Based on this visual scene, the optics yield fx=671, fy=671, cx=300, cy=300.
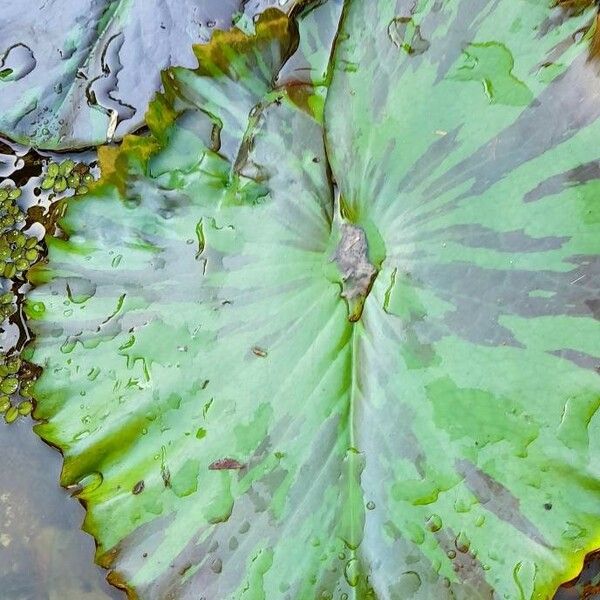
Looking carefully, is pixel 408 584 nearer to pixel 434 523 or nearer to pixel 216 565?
pixel 434 523

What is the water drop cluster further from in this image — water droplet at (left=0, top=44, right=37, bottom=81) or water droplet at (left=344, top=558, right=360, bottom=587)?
water droplet at (left=344, top=558, right=360, bottom=587)

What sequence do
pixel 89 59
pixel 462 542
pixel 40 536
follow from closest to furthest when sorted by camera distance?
pixel 462 542 → pixel 40 536 → pixel 89 59

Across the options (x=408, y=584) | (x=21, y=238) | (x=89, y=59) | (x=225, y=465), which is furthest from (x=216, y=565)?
(x=89, y=59)

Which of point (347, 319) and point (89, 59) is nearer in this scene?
point (347, 319)

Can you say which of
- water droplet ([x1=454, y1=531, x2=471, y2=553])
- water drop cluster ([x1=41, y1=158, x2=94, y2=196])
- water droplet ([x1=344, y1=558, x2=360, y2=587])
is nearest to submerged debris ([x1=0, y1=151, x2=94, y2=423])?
water drop cluster ([x1=41, y1=158, x2=94, y2=196])

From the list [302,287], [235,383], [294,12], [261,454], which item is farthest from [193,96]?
[261,454]

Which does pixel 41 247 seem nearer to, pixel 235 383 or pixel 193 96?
pixel 193 96

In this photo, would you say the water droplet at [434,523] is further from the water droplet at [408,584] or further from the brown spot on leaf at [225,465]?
the brown spot on leaf at [225,465]
